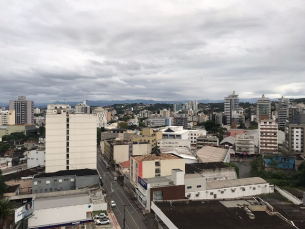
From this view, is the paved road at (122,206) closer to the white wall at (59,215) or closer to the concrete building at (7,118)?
the white wall at (59,215)

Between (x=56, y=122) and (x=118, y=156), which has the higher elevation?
(x=56, y=122)

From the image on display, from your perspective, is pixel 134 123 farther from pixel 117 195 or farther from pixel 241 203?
pixel 241 203

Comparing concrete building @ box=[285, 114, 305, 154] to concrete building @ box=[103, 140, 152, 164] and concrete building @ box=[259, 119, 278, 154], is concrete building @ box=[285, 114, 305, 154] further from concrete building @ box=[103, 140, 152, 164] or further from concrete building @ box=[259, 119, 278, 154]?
concrete building @ box=[103, 140, 152, 164]

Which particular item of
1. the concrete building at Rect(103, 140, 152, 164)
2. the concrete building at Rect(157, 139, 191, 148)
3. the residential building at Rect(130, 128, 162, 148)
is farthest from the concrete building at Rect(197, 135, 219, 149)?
the concrete building at Rect(103, 140, 152, 164)

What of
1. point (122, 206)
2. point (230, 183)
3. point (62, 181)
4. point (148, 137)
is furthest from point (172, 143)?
point (122, 206)

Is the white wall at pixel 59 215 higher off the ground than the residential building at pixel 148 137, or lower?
lower

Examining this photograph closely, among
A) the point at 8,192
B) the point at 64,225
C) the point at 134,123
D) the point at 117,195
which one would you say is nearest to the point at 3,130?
the point at 134,123

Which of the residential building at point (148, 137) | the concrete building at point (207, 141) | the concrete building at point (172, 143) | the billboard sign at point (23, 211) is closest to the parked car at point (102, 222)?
the billboard sign at point (23, 211)
